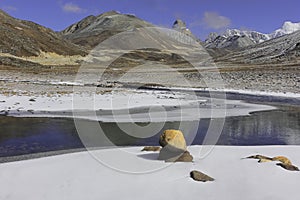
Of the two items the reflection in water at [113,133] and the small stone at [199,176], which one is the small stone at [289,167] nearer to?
the small stone at [199,176]

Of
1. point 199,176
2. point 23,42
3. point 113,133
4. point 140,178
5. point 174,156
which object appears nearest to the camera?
point 199,176

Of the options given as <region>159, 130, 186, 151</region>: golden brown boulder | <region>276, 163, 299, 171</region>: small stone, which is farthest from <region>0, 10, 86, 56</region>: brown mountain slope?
<region>276, 163, 299, 171</region>: small stone

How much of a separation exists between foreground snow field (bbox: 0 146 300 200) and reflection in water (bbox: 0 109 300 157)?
2.66m

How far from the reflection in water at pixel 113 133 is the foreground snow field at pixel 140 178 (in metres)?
2.66

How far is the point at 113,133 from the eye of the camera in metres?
15.8

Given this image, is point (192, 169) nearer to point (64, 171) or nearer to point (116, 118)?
point (64, 171)

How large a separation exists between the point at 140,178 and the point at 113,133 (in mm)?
7172

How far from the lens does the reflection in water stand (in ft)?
44.1

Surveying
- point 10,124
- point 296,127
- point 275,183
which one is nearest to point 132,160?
point 275,183

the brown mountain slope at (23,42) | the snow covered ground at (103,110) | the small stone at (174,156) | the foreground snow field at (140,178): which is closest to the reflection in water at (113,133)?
the snow covered ground at (103,110)

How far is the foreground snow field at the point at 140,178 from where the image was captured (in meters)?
7.77

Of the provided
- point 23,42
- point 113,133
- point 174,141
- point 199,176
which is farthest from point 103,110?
point 23,42

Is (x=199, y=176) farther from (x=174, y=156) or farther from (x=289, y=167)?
(x=289, y=167)

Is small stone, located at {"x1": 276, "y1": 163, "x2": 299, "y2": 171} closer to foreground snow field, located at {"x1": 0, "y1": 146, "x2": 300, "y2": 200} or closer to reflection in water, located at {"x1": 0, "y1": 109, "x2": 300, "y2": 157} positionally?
foreground snow field, located at {"x1": 0, "y1": 146, "x2": 300, "y2": 200}
